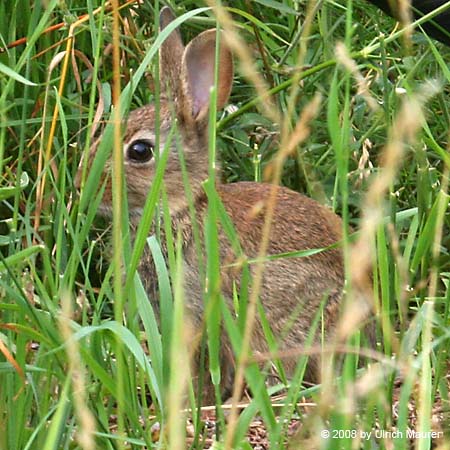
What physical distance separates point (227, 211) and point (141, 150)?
355mm

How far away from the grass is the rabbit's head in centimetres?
10

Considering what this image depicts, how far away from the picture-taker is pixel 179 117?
4367mm

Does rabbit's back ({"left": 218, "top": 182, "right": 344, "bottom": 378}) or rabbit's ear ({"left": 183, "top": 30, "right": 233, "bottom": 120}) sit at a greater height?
rabbit's ear ({"left": 183, "top": 30, "right": 233, "bottom": 120})

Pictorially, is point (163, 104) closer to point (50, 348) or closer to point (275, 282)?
point (275, 282)

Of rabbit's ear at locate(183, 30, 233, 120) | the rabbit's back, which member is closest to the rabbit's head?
rabbit's ear at locate(183, 30, 233, 120)

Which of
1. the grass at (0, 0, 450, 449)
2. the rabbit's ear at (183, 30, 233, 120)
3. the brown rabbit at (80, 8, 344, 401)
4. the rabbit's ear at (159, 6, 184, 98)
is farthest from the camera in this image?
the rabbit's ear at (159, 6, 184, 98)

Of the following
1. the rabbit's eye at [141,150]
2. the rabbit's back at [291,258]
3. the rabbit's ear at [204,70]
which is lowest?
the rabbit's back at [291,258]

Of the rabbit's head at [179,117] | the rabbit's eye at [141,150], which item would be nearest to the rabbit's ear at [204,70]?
the rabbit's head at [179,117]

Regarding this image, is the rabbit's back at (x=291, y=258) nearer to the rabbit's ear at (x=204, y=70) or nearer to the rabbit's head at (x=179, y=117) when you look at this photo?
the rabbit's head at (x=179, y=117)

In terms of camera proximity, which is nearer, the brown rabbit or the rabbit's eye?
the brown rabbit

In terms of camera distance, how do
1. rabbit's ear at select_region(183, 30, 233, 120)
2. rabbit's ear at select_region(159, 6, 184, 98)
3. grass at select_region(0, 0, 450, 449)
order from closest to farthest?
1. grass at select_region(0, 0, 450, 449)
2. rabbit's ear at select_region(183, 30, 233, 120)
3. rabbit's ear at select_region(159, 6, 184, 98)

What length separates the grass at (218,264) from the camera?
2133 millimetres

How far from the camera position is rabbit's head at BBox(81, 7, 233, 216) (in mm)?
4203

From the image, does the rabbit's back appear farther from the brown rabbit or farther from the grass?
the grass
